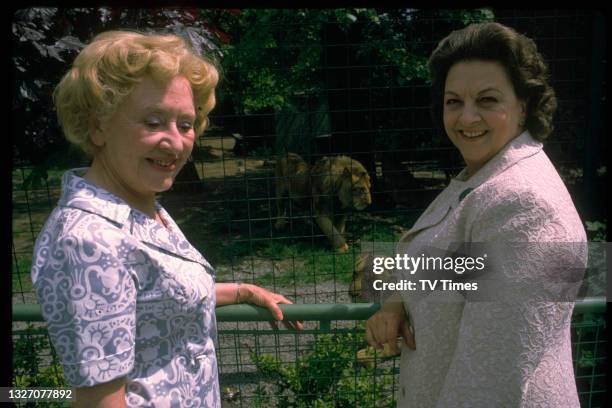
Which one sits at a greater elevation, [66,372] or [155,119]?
[155,119]

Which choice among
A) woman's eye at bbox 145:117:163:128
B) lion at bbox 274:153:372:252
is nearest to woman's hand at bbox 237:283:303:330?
woman's eye at bbox 145:117:163:128

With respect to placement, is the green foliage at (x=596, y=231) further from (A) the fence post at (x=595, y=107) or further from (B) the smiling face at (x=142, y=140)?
(B) the smiling face at (x=142, y=140)

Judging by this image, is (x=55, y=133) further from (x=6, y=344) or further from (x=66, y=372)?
(x=66, y=372)

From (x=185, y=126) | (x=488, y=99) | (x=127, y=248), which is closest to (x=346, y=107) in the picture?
(x=488, y=99)

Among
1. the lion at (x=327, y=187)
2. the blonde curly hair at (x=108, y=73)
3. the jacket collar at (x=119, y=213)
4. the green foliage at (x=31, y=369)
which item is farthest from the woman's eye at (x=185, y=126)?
the lion at (x=327, y=187)

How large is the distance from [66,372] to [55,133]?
1633 mm

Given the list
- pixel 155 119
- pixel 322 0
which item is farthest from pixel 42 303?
pixel 322 0

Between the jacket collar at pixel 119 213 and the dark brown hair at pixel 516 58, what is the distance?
866 millimetres

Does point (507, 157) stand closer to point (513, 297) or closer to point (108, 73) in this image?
point (513, 297)

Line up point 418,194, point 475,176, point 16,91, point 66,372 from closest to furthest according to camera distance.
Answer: point 66,372 → point 475,176 → point 16,91 → point 418,194

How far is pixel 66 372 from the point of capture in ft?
3.35

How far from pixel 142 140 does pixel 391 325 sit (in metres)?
0.86

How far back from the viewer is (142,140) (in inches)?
45.5

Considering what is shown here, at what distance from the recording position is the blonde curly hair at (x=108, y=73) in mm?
1126
